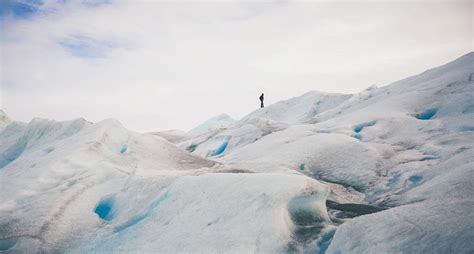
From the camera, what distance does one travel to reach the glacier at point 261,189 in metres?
4.05

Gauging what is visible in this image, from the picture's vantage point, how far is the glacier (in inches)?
160

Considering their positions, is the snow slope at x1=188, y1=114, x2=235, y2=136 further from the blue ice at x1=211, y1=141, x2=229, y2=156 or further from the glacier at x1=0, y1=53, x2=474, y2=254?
the glacier at x1=0, y1=53, x2=474, y2=254

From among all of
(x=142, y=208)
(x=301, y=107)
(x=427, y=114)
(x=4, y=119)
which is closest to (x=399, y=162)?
(x=427, y=114)

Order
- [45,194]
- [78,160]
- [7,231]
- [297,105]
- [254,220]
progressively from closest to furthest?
[254,220], [7,231], [45,194], [78,160], [297,105]

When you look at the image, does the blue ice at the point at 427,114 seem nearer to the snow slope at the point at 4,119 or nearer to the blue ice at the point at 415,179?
the blue ice at the point at 415,179

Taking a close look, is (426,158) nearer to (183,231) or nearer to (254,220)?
(254,220)

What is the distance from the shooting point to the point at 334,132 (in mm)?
10422

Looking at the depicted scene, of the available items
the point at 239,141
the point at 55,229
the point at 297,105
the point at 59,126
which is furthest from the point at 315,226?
the point at 297,105

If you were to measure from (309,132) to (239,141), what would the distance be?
4048mm

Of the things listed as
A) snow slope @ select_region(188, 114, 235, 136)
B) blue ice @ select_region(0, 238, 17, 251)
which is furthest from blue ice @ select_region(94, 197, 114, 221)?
snow slope @ select_region(188, 114, 235, 136)

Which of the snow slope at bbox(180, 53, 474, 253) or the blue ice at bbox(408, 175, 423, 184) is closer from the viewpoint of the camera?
the snow slope at bbox(180, 53, 474, 253)

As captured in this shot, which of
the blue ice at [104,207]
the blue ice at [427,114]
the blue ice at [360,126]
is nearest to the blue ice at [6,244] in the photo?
the blue ice at [104,207]

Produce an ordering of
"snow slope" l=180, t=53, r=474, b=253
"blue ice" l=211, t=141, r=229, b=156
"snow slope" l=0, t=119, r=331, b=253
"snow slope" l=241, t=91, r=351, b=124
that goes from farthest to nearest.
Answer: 1. "snow slope" l=241, t=91, r=351, b=124
2. "blue ice" l=211, t=141, r=229, b=156
3. "snow slope" l=0, t=119, r=331, b=253
4. "snow slope" l=180, t=53, r=474, b=253

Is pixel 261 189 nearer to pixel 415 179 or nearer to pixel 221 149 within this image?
pixel 415 179
